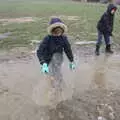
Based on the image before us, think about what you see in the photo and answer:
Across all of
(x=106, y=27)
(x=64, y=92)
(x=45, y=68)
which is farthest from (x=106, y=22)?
(x=45, y=68)

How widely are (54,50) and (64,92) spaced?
2.54 ft

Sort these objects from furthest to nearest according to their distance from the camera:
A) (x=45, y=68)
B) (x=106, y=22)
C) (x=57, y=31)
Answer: (x=106, y=22) → (x=57, y=31) → (x=45, y=68)

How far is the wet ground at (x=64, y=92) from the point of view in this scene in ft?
22.4

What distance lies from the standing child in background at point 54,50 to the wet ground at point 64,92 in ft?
0.69

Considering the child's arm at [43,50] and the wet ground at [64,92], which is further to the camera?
the child's arm at [43,50]

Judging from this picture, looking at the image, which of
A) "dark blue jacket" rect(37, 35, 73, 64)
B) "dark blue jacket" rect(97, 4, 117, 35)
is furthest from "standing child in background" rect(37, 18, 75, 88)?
"dark blue jacket" rect(97, 4, 117, 35)

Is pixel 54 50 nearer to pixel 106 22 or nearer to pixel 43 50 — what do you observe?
pixel 43 50

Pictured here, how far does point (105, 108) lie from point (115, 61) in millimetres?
4401

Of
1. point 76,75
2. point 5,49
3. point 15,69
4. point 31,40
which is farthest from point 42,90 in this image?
point 31,40

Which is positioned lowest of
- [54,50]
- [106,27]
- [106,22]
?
[106,27]

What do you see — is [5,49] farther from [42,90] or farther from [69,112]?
[69,112]

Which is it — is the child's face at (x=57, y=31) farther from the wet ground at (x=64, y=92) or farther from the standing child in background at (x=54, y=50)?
the wet ground at (x=64, y=92)

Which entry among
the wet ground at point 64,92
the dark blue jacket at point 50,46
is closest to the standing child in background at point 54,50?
the dark blue jacket at point 50,46

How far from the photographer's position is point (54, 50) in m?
7.55
